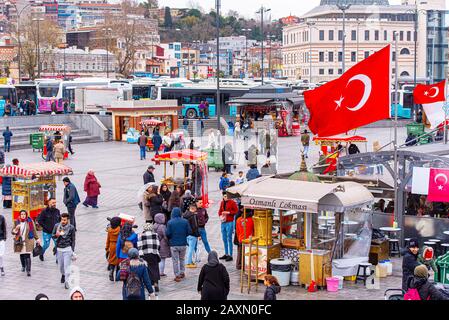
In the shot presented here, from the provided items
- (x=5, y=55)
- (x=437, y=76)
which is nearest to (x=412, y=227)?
(x=437, y=76)

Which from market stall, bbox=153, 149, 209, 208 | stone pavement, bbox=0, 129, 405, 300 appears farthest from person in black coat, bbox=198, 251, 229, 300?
market stall, bbox=153, 149, 209, 208

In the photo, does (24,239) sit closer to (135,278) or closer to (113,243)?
(113,243)

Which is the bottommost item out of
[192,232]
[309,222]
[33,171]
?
[192,232]

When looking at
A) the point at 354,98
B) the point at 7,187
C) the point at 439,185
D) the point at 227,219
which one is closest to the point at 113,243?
the point at 227,219

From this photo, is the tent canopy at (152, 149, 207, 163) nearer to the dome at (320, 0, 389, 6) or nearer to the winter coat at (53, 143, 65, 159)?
the winter coat at (53, 143, 65, 159)

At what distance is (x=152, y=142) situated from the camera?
37.1 meters

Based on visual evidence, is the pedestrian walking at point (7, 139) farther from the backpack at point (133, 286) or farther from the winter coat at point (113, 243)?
the backpack at point (133, 286)

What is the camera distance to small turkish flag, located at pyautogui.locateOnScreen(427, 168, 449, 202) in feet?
50.6

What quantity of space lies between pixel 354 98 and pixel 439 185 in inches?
81.4

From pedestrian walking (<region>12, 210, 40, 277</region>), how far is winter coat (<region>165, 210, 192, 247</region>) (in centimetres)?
242

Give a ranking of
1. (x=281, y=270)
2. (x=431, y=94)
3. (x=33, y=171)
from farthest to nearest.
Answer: (x=431, y=94)
(x=33, y=171)
(x=281, y=270)

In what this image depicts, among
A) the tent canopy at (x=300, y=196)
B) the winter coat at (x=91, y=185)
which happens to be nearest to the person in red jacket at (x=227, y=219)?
the tent canopy at (x=300, y=196)

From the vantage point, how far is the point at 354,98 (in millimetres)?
15312
